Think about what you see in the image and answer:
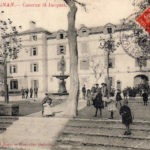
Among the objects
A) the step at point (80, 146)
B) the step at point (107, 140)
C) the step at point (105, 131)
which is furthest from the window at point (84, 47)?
the step at point (80, 146)

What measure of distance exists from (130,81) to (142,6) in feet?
64.7

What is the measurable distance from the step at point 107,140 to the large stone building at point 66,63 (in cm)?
1864

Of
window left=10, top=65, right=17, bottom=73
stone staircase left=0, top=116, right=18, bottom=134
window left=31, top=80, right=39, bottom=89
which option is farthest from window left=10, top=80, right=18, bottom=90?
stone staircase left=0, top=116, right=18, bottom=134

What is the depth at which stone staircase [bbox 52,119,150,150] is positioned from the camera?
6.61m

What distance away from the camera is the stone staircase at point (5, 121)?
8620mm

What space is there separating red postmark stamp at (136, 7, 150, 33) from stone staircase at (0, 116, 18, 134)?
20.1 feet

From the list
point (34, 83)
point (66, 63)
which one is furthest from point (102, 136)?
point (34, 83)

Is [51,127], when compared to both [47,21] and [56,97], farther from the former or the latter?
[56,97]

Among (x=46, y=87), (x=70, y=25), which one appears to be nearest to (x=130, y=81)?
(x=46, y=87)

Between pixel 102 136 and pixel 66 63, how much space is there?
72.1 ft

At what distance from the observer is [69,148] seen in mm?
6910

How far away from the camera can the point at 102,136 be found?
717 centimetres

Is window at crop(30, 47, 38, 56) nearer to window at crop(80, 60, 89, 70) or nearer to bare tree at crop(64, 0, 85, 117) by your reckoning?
window at crop(80, 60, 89, 70)

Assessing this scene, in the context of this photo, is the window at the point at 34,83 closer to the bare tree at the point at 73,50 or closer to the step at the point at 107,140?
the bare tree at the point at 73,50
